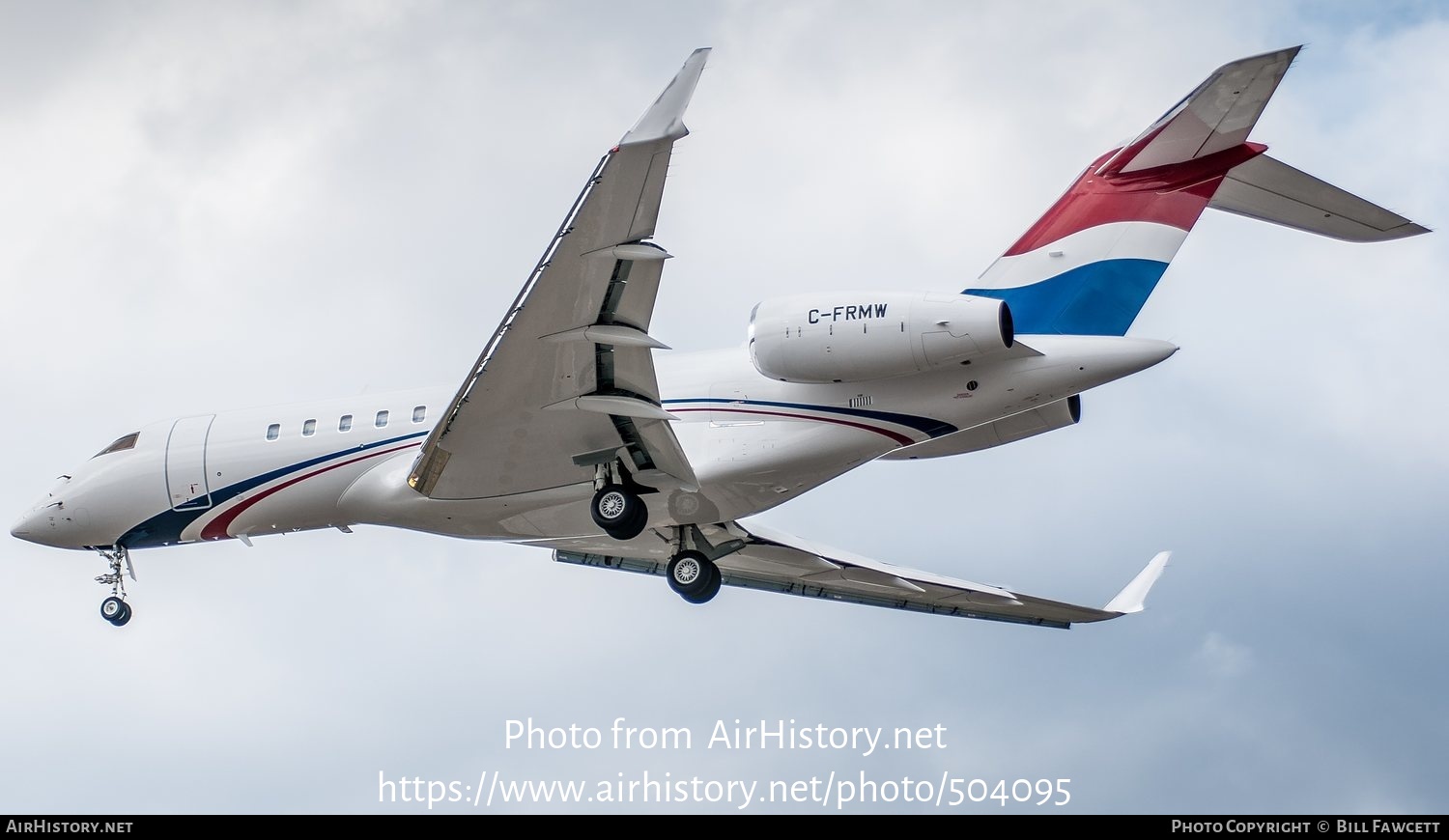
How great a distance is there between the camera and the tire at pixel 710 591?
21.2m

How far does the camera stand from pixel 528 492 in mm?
19484

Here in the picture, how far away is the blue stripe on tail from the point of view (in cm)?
1833

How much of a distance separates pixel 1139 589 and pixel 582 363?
10.3 metres

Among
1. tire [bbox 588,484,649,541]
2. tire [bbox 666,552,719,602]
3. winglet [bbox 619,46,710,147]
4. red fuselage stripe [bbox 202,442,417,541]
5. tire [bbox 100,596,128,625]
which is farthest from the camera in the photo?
tire [bbox 100,596,128,625]

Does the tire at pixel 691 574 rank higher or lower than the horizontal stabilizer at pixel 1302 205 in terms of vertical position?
lower

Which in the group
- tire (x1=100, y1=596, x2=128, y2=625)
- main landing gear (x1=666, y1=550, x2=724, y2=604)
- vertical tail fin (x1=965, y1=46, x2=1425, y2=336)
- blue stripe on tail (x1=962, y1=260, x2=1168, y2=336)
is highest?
vertical tail fin (x1=965, y1=46, x2=1425, y2=336)

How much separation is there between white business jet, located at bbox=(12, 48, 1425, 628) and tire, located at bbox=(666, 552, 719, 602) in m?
0.03

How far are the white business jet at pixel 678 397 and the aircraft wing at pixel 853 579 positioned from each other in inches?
18.8

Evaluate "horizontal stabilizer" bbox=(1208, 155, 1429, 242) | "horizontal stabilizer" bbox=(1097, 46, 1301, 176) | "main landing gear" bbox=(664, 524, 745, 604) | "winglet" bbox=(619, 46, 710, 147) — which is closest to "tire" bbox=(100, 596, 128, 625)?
"main landing gear" bbox=(664, 524, 745, 604)

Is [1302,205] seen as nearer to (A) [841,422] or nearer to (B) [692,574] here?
(A) [841,422]

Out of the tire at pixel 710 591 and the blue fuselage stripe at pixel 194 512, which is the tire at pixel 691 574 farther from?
the blue fuselage stripe at pixel 194 512

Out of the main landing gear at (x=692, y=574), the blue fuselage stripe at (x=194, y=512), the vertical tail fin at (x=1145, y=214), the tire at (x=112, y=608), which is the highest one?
the vertical tail fin at (x=1145, y=214)

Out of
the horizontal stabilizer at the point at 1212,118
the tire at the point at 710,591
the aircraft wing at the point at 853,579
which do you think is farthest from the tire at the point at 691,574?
the horizontal stabilizer at the point at 1212,118

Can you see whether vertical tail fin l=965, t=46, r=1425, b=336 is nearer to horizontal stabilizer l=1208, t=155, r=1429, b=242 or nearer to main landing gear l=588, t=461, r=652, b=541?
horizontal stabilizer l=1208, t=155, r=1429, b=242
